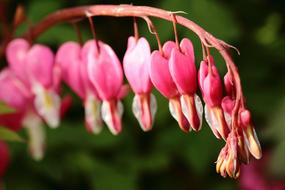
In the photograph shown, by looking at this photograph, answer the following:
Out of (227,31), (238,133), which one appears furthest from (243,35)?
(238,133)

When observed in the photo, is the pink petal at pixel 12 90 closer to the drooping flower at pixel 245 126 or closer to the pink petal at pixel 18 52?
the pink petal at pixel 18 52

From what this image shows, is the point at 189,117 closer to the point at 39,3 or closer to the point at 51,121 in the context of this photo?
the point at 51,121

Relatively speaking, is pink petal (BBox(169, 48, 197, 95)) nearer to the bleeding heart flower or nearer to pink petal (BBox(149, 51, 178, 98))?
pink petal (BBox(149, 51, 178, 98))

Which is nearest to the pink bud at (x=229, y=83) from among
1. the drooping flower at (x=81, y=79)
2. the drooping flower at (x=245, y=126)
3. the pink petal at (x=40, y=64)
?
the drooping flower at (x=245, y=126)

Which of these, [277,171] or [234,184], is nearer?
[277,171]

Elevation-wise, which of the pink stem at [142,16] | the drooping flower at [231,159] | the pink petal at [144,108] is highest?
the pink stem at [142,16]

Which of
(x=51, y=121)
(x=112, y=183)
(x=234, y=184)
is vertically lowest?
(x=234, y=184)
